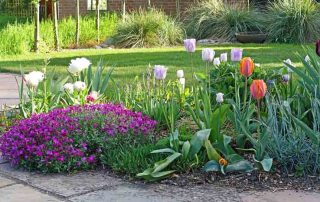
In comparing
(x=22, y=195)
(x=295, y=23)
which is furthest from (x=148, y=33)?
(x=22, y=195)

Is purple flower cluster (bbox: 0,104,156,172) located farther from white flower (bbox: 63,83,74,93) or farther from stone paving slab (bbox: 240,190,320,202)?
stone paving slab (bbox: 240,190,320,202)

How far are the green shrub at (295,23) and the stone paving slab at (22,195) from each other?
1231 centimetres

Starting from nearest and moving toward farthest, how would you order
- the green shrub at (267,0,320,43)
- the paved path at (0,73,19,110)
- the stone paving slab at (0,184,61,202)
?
the stone paving slab at (0,184,61,202) < the paved path at (0,73,19,110) < the green shrub at (267,0,320,43)

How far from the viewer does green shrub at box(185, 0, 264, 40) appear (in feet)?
54.3

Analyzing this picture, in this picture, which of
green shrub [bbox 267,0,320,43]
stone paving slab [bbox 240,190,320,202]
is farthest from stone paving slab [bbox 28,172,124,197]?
green shrub [bbox 267,0,320,43]

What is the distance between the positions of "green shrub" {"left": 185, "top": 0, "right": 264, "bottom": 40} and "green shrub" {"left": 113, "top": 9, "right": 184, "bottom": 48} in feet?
3.66

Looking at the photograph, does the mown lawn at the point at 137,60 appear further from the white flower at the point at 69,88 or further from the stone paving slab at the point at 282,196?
the stone paving slab at the point at 282,196

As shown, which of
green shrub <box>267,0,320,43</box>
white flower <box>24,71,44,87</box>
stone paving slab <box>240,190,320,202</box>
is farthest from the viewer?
green shrub <box>267,0,320,43</box>

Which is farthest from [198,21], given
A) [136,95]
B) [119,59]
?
[136,95]

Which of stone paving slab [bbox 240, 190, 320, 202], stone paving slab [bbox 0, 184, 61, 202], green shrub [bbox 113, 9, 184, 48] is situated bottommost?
stone paving slab [bbox 0, 184, 61, 202]

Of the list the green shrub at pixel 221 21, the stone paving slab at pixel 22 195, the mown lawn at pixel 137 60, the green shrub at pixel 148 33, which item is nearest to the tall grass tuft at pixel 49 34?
the mown lawn at pixel 137 60

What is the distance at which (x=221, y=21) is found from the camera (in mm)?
16688

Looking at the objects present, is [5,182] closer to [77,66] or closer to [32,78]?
[32,78]

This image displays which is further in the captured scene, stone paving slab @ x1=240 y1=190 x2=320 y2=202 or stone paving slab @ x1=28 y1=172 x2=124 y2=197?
stone paving slab @ x1=28 y1=172 x2=124 y2=197
